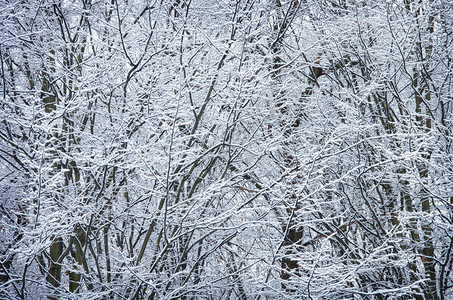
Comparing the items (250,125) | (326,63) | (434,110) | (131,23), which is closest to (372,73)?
(434,110)

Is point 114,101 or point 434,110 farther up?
point 114,101

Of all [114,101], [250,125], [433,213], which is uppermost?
[114,101]

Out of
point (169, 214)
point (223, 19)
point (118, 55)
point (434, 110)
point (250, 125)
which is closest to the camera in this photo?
point (169, 214)

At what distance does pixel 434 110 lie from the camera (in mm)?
5395

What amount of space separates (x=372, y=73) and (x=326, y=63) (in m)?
1.47

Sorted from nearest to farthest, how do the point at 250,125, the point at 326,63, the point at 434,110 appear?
the point at 434,110, the point at 250,125, the point at 326,63

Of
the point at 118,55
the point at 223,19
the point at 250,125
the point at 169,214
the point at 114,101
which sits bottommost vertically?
the point at 169,214

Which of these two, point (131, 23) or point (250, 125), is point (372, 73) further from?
point (131, 23)

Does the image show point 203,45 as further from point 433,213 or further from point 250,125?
point 433,213

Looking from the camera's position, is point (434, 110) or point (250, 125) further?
point (250, 125)

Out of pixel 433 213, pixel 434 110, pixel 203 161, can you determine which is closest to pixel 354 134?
pixel 433 213

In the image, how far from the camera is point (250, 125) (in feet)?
20.2

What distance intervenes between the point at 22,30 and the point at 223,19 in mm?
2619

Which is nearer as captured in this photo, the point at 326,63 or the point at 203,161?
the point at 203,161
